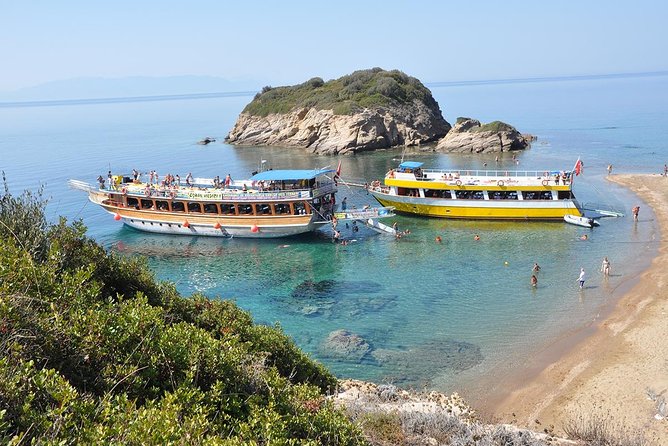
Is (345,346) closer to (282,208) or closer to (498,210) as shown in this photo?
(282,208)

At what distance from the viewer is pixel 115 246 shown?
40.6 meters

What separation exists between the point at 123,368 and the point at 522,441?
32.1 ft

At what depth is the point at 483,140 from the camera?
258 ft

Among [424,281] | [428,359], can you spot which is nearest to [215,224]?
[424,281]

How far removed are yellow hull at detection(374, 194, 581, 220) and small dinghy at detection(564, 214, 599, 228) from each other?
0.48 m

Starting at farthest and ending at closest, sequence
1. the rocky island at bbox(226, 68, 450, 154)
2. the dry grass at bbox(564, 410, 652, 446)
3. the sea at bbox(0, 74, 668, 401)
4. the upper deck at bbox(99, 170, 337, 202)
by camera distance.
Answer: the rocky island at bbox(226, 68, 450, 154), the upper deck at bbox(99, 170, 337, 202), the sea at bbox(0, 74, 668, 401), the dry grass at bbox(564, 410, 652, 446)

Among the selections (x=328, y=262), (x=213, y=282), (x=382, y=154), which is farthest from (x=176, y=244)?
(x=382, y=154)

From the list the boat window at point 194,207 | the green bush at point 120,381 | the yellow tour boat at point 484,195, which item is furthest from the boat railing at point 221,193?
the green bush at point 120,381

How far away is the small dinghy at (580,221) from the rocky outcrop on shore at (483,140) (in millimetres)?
38661

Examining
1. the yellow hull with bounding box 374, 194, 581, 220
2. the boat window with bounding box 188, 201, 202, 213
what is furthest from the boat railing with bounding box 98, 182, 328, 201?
the yellow hull with bounding box 374, 194, 581, 220

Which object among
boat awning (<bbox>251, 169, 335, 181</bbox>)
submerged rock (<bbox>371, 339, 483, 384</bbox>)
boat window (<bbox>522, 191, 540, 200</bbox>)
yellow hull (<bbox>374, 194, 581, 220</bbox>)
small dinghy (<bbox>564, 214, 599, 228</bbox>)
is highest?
boat awning (<bbox>251, 169, 335, 181</bbox>)

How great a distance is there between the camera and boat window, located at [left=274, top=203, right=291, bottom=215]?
40094 mm

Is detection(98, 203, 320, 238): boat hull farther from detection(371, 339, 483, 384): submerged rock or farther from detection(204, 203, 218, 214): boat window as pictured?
detection(371, 339, 483, 384): submerged rock

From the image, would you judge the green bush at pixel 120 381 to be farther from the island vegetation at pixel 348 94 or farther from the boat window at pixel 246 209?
the island vegetation at pixel 348 94
